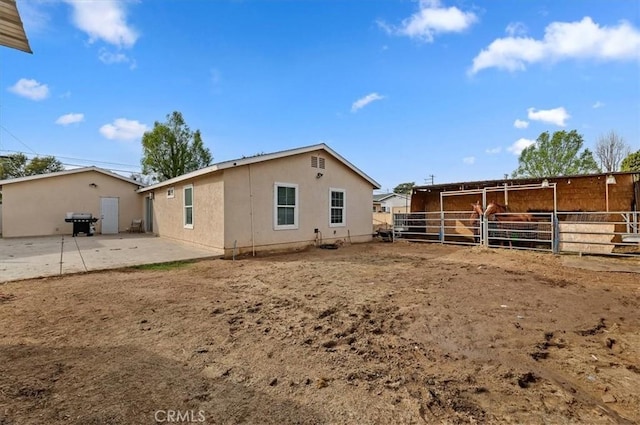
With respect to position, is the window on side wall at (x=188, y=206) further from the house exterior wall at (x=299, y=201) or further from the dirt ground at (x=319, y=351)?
the dirt ground at (x=319, y=351)

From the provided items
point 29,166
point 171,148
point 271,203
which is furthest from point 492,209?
point 29,166

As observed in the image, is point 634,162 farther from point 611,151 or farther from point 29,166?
point 29,166

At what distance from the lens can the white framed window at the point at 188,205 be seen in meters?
11.4

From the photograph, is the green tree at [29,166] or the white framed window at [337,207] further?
the green tree at [29,166]

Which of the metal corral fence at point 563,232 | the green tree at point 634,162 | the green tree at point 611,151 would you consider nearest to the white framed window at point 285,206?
the metal corral fence at point 563,232

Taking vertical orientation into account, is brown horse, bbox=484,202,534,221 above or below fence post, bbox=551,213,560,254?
above

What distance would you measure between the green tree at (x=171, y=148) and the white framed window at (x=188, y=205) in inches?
642

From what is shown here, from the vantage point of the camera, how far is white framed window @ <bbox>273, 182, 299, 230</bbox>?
10.5 meters

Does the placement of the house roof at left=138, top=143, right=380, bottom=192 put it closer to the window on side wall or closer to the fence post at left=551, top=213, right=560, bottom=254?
the window on side wall

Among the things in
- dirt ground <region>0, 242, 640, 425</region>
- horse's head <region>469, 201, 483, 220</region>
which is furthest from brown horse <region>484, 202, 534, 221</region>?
dirt ground <region>0, 242, 640, 425</region>

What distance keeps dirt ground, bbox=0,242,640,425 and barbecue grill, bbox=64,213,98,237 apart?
1147 centimetres

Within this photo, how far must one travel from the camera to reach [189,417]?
6.86ft

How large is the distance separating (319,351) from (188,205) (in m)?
10.1
